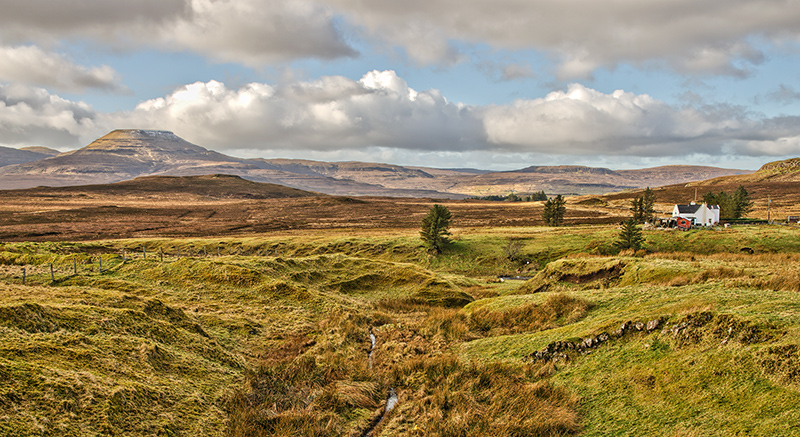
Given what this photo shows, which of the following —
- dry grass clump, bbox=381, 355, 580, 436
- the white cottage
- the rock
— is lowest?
dry grass clump, bbox=381, 355, 580, 436

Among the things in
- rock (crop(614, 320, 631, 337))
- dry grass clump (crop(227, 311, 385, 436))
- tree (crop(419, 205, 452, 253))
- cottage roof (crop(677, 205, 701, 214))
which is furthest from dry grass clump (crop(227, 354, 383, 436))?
cottage roof (crop(677, 205, 701, 214))

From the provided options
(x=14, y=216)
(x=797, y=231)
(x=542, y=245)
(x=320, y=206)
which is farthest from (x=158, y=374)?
(x=320, y=206)

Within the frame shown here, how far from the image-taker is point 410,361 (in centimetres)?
1598

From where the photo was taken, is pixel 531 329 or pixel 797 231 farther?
pixel 797 231

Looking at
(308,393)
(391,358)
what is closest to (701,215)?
(391,358)

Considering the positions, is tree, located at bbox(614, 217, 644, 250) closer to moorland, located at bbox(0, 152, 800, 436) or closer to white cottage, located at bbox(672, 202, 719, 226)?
moorland, located at bbox(0, 152, 800, 436)

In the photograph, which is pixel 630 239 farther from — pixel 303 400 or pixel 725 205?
pixel 725 205

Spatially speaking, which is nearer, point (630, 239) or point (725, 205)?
point (630, 239)

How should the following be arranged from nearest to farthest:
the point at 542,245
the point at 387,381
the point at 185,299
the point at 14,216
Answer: the point at 387,381
the point at 185,299
the point at 542,245
the point at 14,216

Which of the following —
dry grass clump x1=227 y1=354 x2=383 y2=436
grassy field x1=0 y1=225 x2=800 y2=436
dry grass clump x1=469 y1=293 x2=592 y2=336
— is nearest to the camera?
grassy field x1=0 y1=225 x2=800 y2=436

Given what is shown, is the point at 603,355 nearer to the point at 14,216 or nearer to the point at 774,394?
the point at 774,394

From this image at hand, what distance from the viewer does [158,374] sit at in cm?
1223

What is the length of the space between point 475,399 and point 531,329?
633 centimetres

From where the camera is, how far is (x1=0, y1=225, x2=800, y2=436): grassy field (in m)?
9.27
